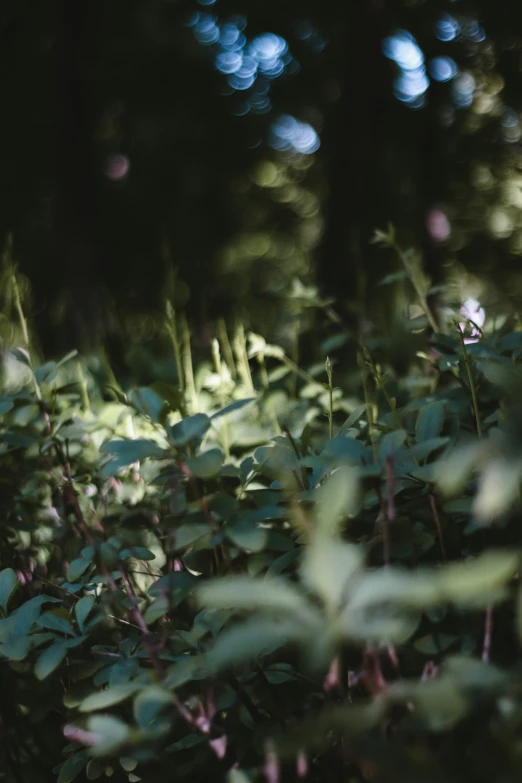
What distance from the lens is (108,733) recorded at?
558 mm

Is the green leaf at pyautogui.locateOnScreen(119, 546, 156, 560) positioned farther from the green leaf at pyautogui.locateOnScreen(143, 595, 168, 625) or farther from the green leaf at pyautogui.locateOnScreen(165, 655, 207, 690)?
the green leaf at pyautogui.locateOnScreen(165, 655, 207, 690)

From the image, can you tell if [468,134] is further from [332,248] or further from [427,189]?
[332,248]

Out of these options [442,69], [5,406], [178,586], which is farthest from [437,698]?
[442,69]

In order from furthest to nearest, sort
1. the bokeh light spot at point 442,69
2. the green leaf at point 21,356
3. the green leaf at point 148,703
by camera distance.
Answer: the bokeh light spot at point 442,69 → the green leaf at point 21,356 → the green leaf at point 148,703

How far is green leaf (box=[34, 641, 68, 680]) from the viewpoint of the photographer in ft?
2.50

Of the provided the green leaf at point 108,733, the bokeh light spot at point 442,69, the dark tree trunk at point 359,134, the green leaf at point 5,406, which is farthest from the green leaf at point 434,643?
the bokeh light spot at point 442,69

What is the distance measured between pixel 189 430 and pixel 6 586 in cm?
40

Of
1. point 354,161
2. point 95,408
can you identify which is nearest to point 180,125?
point 354,161

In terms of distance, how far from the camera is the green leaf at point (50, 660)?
30.0 inches

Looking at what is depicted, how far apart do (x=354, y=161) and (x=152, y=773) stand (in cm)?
379

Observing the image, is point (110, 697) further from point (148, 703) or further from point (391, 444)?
point (391, 444)

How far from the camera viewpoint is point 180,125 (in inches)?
316

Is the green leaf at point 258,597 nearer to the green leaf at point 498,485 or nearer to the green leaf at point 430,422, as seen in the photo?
the green leaf at point 498,485

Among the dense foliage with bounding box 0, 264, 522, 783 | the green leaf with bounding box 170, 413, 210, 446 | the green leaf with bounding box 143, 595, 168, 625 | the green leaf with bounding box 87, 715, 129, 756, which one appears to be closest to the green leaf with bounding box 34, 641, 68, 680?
the dense foliage with bounding box 0, 264, 522, 783
